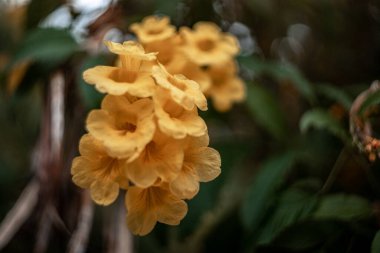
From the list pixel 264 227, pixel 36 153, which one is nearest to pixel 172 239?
pixel 264 227

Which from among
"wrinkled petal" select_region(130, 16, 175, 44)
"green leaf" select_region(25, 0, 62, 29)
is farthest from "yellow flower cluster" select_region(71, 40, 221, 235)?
"green leaf" select_region(25, 0, 62, 29)

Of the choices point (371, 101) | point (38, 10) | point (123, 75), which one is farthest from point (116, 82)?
point (38, 10)

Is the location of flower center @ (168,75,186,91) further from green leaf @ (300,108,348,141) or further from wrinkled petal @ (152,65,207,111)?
green leaf @ (300,108,348,141)

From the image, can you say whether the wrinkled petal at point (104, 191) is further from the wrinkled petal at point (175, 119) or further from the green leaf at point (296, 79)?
the green leaf at point (296, 79)

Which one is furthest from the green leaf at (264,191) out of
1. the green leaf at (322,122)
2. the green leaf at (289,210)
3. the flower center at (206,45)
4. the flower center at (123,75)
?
the flower center at (123,75)

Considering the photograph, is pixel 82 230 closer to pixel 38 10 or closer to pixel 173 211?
pixel 173 211

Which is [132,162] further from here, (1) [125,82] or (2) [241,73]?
(2) [241,73]
